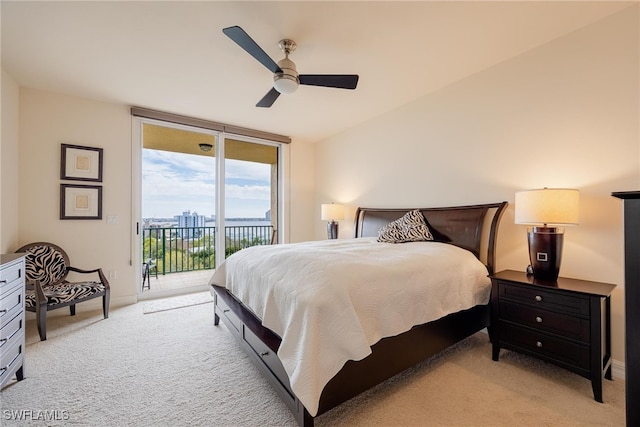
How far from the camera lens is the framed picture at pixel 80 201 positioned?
10.7 ft

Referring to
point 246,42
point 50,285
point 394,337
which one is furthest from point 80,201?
point 394,337

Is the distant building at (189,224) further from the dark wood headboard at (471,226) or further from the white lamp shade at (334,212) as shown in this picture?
the dark wood headboard at (471,226)

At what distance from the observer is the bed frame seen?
1.47m

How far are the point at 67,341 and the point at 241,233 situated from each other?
2.90 meters

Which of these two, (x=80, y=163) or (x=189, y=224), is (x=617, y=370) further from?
(x=80, y=163)

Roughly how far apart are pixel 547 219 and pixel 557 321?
0.72 metres

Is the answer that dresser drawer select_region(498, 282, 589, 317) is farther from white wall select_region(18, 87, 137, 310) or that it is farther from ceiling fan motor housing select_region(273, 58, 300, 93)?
white wall select_region(18, 87, 137, 310)

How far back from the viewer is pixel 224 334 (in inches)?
105

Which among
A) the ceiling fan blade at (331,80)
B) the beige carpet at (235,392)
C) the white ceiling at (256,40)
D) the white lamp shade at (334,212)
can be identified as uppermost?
the white ceiling at (256,40)

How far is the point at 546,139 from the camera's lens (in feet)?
7.72

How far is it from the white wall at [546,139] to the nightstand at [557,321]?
375mm

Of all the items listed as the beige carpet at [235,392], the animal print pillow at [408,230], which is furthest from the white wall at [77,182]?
the animal print pillow at [408,230]

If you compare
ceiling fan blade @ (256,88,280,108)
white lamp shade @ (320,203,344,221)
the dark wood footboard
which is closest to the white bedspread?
the dark wood footboard

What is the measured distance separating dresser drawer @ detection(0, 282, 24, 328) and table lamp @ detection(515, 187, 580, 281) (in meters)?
3.64
